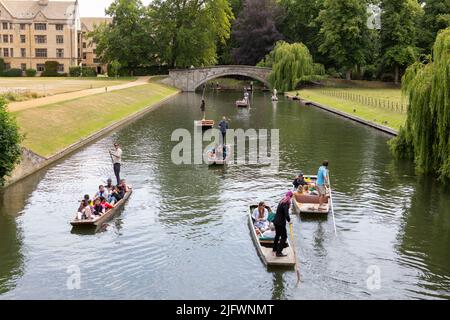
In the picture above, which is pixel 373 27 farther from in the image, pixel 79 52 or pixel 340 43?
pixel 79 52

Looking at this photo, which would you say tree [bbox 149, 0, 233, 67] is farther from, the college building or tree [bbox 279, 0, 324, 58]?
the college building

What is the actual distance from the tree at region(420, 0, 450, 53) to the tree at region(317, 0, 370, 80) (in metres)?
10.8

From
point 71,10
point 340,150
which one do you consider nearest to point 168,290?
point 340,150

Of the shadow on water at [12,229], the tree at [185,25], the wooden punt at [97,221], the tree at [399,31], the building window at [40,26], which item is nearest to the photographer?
the shadow on water at [12,229]

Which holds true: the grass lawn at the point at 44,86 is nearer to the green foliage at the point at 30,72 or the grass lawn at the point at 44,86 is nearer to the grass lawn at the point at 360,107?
the green foliage at the point at 30,72

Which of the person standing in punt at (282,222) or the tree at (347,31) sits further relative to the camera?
the tree at (347,31)

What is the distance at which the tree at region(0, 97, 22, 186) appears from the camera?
28.4 meters

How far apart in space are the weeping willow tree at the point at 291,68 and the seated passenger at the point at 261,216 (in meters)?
79.9

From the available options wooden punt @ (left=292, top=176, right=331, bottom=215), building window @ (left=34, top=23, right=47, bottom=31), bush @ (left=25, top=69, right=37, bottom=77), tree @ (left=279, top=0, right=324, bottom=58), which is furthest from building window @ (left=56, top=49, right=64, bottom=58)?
wooden punt @ (left=292, top=176, right=331, bottom=215)

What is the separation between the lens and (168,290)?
17.1 m

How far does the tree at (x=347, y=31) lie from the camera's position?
102 m

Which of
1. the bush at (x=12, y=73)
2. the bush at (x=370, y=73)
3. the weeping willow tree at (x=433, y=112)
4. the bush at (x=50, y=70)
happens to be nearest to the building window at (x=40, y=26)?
the bush at (x=50, y=70)

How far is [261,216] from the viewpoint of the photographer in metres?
22.6

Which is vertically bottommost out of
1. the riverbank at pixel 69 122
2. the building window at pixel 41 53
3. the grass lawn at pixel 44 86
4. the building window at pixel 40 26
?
the riverbank at pixel 69 122
